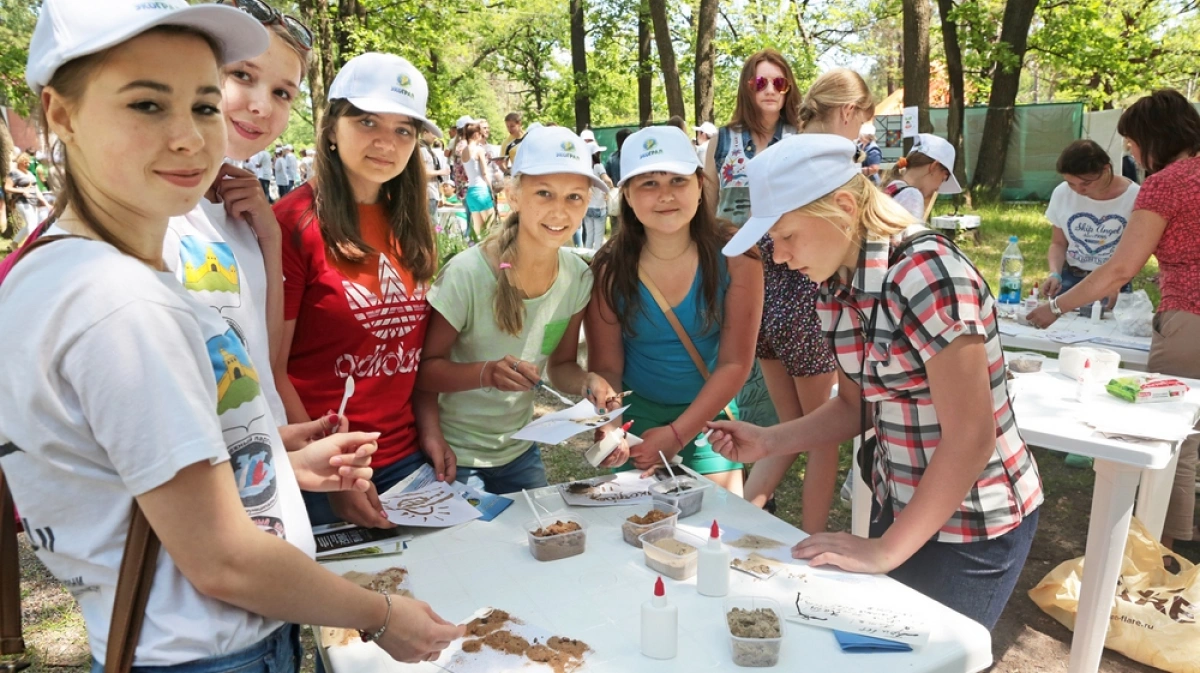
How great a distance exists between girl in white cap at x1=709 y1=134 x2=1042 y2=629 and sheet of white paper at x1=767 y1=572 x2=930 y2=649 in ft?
0.27

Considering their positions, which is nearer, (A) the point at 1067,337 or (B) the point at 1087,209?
(A) the point at 1067,337

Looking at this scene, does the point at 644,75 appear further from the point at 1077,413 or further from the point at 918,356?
the point at 918,356

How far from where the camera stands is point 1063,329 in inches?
164

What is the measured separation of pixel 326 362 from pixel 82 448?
48.4 inches

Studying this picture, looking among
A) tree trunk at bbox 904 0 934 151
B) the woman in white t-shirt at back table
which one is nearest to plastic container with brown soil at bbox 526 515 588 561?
the woman in white t-shirt at back table

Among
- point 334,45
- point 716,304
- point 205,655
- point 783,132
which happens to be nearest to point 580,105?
point 334,45

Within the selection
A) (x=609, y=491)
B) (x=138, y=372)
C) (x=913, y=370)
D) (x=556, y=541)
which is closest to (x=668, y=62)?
(x=609, y=491)

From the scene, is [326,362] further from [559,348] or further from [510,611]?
[510,611]

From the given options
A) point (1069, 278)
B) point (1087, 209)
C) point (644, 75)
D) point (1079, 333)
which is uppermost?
point (644, 75)

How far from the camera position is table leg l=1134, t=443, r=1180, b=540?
3.15m

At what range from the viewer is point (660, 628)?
1427 mm

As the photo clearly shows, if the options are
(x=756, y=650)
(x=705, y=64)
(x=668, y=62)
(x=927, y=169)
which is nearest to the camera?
(x=756, y=650)

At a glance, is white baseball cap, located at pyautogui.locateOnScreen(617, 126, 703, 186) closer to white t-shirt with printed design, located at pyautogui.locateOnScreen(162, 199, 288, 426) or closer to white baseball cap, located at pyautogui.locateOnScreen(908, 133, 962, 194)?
white t-shirt with printed design, located at pyautogui.locateOnScreen(162, 199, 288, 426)

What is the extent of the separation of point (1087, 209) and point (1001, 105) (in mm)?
11667
